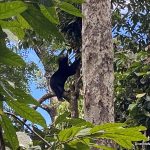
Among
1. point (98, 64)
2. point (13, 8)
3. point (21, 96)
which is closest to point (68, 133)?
point (21, 96)

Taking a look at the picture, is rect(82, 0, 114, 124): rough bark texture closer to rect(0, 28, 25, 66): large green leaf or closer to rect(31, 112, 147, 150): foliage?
rect(31, 112, 147, 150): foliage

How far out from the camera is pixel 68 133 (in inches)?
31.4

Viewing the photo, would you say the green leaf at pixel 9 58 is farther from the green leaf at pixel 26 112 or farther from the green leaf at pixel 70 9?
the green leaf at pixel 70 9

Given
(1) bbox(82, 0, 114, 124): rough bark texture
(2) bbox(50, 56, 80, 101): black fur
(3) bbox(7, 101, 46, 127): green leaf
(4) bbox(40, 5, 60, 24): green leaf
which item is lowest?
(3) bbox(7, 101, 46, 127): green leaf

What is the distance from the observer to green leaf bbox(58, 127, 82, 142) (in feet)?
2.60

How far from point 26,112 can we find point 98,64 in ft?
7.02

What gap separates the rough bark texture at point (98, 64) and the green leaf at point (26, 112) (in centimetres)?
202

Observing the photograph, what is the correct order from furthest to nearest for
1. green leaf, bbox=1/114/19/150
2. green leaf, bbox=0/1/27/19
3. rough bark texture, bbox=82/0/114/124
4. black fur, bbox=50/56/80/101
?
black fur, bbox=50/56/80/101, rough bark texture, bbox=82/0/114/124, green leaf, bbox=1/114/19/150, green leaf, bbox=0/1/27/19

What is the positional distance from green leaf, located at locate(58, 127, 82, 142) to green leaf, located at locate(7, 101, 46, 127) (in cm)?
8

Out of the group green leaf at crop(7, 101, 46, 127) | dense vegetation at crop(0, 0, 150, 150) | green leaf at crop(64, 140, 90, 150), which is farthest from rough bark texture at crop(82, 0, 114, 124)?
green leaf at crop(7, 101, 46, 127)

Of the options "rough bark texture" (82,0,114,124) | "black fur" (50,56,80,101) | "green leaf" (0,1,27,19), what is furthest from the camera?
"black fur" (50,56,80,101)

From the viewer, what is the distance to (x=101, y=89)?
2.76 m

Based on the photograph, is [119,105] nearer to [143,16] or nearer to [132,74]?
[132,74]

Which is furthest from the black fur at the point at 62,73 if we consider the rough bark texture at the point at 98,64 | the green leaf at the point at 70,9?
the green leaf at the point at 70,9
